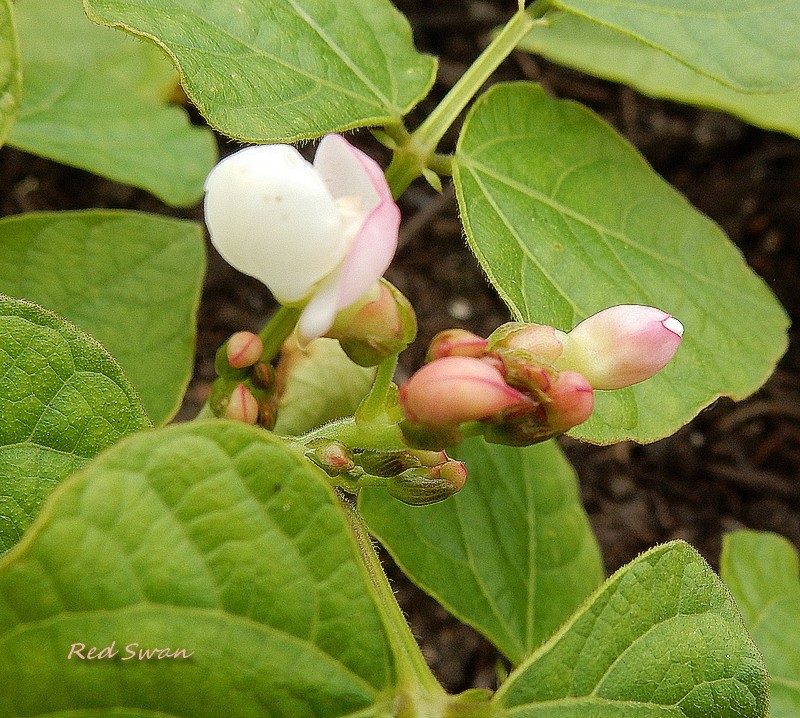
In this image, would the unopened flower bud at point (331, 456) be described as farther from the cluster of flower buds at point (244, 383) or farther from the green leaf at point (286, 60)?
the green leaf at point (286, 60)

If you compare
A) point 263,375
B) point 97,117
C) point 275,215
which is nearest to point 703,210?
point 97,117

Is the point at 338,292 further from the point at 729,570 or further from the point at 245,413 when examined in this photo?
the point at 729,570

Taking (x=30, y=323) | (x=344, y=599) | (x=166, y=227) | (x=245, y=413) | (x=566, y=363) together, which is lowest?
(x=166, y=227)

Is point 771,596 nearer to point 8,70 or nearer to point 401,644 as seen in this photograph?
point 401,644

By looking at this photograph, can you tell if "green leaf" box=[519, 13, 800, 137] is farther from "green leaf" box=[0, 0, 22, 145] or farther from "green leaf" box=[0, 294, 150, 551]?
"green leaf" box=[0, 294, 150, 551]

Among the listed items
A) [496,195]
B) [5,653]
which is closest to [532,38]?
[496,195]
